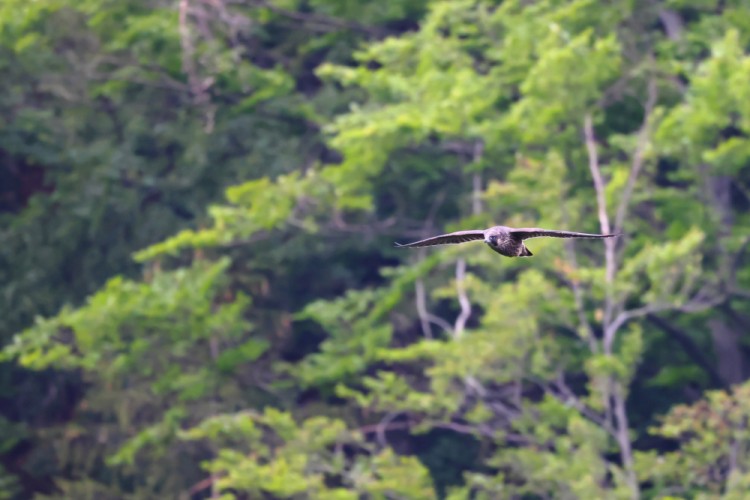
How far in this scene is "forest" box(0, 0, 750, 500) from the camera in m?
13.9

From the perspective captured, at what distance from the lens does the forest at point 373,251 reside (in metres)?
13.9

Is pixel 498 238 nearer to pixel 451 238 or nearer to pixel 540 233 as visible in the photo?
pixel 451 238

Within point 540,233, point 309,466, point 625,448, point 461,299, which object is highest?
point 540,233

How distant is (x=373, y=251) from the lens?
61.4 ft

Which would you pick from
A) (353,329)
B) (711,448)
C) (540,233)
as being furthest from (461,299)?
(540,233)

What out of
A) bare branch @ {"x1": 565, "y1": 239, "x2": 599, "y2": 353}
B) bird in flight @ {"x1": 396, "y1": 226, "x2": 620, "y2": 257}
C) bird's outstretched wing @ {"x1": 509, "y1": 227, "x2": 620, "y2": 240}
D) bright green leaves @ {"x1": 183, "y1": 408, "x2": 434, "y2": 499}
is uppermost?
bird's outstretched wing @ {"x1": 509, "y1": 227, "x2": 620, "y2": 240}

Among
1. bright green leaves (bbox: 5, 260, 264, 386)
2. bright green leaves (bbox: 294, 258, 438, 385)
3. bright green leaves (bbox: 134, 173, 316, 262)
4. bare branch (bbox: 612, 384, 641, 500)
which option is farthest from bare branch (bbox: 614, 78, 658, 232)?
bright green leaves (bbox: 5, 260, 264, 386)

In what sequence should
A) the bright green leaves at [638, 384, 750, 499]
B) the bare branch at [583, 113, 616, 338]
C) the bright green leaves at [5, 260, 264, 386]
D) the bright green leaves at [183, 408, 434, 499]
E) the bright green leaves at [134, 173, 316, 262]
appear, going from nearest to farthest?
the bright green leaves at [638, 384, 750, 499] → the bare branch at [583, 113, 616, 338] → the bright green leaves at [183, 408, 434, 499] → the bright green leaves at [5, 260, 264, 386] → the bright green leaves at [134, 173, 316, 262]

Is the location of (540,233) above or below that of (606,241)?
above

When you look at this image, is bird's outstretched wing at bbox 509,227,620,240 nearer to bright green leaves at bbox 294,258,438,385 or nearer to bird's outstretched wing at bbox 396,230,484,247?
bird's outstretched wing at bbox 396,230,484,247

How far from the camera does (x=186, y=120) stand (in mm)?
19141

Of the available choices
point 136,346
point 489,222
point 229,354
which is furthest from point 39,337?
point 489,222

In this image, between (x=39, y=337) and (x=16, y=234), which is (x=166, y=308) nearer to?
(x=39, y=337)

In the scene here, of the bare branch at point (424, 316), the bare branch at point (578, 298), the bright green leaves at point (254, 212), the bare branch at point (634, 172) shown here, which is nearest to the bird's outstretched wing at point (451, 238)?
the bare branch at point (578, 298)
